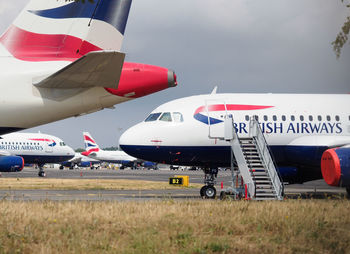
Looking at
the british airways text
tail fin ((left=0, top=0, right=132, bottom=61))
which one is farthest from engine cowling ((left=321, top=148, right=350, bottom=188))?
tail fin ((left=0, top=0, right=132, bottom=61))

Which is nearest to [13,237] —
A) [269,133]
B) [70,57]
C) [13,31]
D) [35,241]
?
[35,241]

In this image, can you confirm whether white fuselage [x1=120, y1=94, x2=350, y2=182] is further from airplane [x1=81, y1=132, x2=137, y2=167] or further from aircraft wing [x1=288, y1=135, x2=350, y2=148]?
airplane [x1=81, y1=132, x2=137, y2=167]

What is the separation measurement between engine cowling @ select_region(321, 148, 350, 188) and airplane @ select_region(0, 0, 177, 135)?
853 centimetres

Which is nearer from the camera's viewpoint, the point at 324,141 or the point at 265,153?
the point at 265,153

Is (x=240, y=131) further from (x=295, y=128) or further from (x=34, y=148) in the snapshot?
(x=34, y=148)

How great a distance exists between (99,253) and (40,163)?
5364cm

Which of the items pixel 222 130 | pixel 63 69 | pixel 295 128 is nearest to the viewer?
pixel 63 69

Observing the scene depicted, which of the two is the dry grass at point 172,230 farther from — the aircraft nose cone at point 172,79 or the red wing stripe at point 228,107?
the red wing stripe at point 228,107

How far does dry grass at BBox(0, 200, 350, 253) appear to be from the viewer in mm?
7027

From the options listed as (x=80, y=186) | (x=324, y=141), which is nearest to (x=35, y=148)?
(x=80, y=186)

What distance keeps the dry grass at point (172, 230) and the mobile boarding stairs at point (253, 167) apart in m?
5.82

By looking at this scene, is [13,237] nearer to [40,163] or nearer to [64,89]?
[64,89]

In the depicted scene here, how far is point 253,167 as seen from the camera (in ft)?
62.7

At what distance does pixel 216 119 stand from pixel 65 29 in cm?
1007
